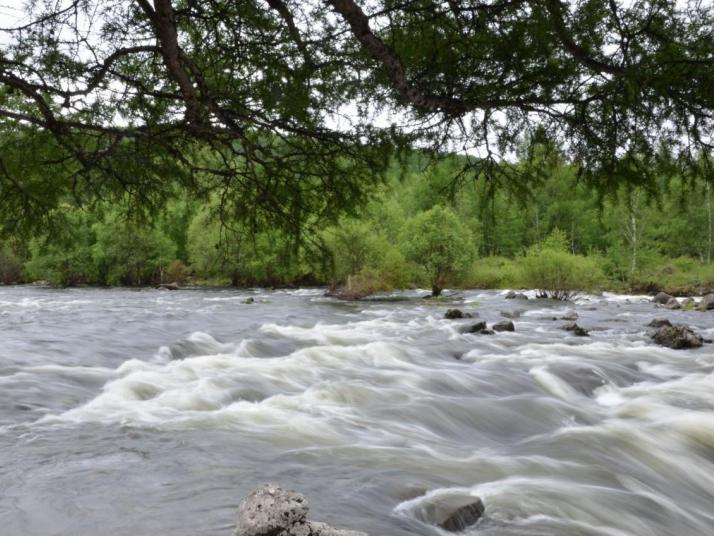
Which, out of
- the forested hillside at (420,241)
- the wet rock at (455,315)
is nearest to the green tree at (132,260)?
the forested hillside at (420,241)

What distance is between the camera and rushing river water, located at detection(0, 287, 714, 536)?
12.3 feet

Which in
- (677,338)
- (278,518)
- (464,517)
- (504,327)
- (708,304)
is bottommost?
(708,304)

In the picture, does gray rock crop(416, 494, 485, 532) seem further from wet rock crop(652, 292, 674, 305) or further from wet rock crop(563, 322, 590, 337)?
wet rock crop(652, 292, 674, 305)

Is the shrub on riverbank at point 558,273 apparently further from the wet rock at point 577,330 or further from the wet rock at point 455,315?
the wet rock at point 577,330

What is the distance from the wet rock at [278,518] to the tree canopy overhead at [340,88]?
227 cm

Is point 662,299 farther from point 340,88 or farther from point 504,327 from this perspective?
point 340,88

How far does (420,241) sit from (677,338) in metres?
22.8

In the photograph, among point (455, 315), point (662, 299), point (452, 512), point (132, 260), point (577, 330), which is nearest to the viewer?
point (452, 512)

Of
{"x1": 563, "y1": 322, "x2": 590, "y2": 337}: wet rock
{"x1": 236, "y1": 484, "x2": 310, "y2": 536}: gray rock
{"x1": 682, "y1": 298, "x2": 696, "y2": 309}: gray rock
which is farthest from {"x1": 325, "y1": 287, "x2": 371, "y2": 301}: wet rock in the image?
{"x1": 236, "y1": 484, "x2": 310, "y2": 536}: gray rock

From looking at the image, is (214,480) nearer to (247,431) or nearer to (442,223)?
(247,431)

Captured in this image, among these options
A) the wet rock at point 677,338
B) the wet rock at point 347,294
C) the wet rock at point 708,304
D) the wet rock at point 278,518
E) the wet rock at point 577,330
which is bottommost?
the wet rock at point 347,294

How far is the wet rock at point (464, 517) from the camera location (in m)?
3.49

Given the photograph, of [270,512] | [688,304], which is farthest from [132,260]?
[270,512]

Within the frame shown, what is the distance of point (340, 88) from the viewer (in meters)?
3.96
